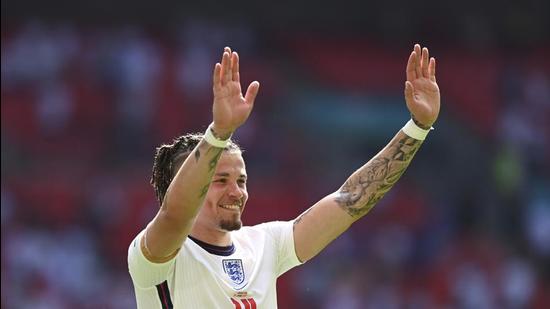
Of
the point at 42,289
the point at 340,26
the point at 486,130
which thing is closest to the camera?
the point at 42,289

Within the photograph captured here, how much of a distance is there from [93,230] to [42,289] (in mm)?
1300

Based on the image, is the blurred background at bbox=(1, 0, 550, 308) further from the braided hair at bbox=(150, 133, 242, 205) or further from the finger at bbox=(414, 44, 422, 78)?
the finger at bbox=(414, 44, 422, 78)

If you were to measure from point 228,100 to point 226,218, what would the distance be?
29.2 inches

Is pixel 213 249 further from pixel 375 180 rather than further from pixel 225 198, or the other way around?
pixel 375 180

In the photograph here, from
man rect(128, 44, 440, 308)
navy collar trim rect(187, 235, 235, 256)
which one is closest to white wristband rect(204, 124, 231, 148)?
man rect(128, 44, 440, 308)

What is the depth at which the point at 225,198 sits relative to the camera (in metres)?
5.19

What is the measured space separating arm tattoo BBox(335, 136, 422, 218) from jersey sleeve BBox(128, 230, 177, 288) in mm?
1044

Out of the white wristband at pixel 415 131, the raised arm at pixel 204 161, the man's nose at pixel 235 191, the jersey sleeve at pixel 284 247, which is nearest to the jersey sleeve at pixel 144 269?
the raised arm at pixel 204 161

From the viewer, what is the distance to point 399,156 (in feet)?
18.4

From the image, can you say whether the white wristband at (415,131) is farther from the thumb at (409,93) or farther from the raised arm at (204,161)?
the raised arm at (204,161)

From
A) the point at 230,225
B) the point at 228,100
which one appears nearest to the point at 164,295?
the point at 230,225

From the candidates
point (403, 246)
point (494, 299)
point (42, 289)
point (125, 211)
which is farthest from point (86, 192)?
point (494, 299)

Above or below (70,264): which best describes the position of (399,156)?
above

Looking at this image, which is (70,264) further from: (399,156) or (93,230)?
(399,156)
